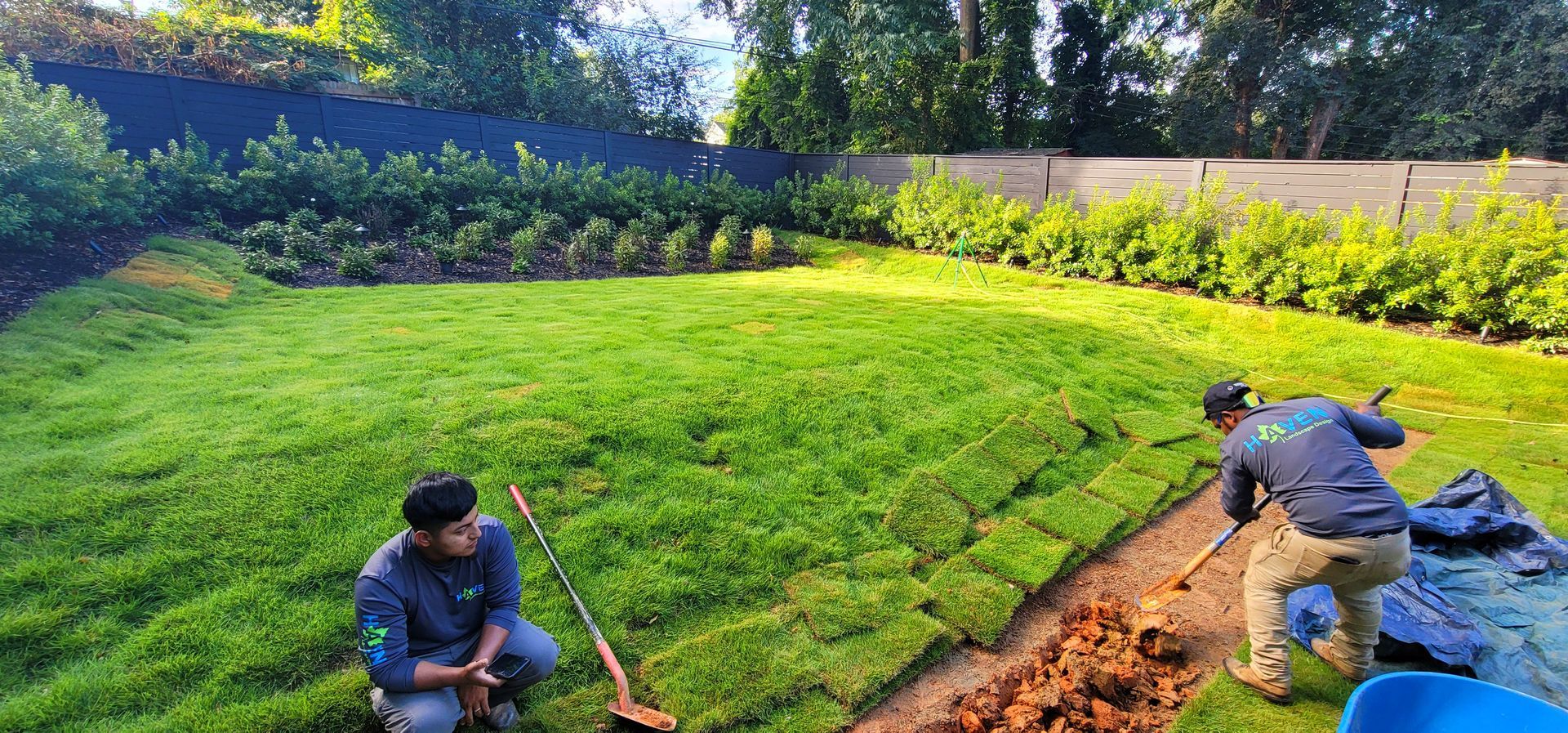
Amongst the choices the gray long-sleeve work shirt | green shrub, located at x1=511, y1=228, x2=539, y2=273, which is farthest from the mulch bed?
green shrub, located at x1=511, y1=228, x2=539, y2=273

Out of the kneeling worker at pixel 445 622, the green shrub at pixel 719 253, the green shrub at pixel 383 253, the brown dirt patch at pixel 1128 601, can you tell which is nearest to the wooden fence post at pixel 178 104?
the green shrub at pixel 383 253

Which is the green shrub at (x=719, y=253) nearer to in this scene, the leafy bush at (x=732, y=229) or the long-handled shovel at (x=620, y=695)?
the leafy bush at (x=732, y=229)

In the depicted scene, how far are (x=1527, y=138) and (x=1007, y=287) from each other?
17543mm

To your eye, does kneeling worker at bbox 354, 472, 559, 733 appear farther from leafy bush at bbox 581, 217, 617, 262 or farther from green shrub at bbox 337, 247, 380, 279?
leafy bush at bbox 581, 217, 617, 262

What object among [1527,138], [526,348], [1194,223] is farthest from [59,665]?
[1527,138]

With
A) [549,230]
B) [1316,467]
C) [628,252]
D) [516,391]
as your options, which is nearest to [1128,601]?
[1316,467]

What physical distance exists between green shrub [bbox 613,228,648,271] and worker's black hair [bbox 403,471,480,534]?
843cm

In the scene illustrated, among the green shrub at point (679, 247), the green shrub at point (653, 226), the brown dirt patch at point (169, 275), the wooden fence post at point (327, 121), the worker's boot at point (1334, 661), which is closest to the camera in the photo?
the worker's boot at point (1334, 661)

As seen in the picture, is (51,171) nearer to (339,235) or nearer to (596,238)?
(339,235)

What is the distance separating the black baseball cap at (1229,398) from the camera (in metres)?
3.12

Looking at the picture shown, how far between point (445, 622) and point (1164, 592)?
3594 millimetres

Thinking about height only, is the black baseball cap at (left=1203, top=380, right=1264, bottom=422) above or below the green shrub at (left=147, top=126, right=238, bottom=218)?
below

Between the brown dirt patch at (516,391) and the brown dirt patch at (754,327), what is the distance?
8.03 ft

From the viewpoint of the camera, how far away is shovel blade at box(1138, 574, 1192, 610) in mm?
3389
